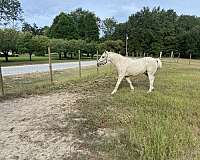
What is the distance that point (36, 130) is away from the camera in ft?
19.1

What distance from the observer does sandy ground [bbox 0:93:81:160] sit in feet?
15.6

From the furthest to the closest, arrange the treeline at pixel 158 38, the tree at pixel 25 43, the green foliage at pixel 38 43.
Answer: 1. the treeline at pixel 158 38
2. the green foliage at pixel 38 43
3. the tree at pixel 25 43

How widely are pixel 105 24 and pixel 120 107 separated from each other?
9919 centimetres

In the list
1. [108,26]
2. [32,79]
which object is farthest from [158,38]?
[32,79]

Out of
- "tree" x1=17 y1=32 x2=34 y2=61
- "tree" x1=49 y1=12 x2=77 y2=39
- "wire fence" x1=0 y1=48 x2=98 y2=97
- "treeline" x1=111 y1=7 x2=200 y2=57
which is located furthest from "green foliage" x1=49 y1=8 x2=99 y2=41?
"wire fence" x1=0 y1=48 x2=98 y2=97

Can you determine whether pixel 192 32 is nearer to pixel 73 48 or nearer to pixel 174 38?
pixel 174 38

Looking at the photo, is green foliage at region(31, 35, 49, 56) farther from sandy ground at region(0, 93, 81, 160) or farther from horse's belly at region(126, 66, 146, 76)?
sandy ground at region(0, 93, 81, 160)

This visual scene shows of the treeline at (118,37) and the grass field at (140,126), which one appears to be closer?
the grass field at (140,126)

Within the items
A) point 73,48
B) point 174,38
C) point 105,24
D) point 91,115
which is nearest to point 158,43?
point 174,38

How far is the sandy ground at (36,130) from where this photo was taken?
475cm

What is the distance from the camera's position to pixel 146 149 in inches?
184

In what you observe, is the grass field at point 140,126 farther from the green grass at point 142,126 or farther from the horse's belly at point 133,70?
the horse's belly at point 133,70

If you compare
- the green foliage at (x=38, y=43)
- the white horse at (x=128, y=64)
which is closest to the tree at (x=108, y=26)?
the green foliage at (x=38, y=43)

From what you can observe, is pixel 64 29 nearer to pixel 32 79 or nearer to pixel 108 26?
pixel 108 26
